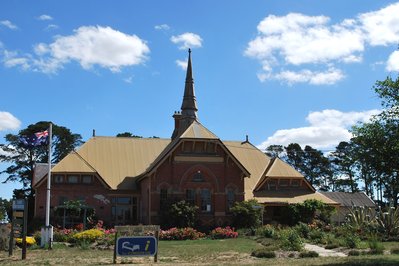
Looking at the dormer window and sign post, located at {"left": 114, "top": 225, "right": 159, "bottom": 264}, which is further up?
→ the dormer window

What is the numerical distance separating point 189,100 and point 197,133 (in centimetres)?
954

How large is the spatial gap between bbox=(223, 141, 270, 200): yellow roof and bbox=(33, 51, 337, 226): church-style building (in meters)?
0.16

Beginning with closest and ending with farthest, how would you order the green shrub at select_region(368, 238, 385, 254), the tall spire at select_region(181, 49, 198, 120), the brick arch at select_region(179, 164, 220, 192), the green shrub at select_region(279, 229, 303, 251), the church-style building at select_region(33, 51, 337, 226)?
the green shrub at select_region(368, 238, 385, 254)
the green shrub at select_region(279, 229, 303, 251)
the church-style building at select_region(33, 51, 337, 226)
the brick arch at select_region(179, 164, 220, 192)
the tall spire at select_region(181, 49, 198, 120)

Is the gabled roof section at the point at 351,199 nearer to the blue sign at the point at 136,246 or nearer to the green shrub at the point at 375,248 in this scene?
the green shrub at the point at 375,248

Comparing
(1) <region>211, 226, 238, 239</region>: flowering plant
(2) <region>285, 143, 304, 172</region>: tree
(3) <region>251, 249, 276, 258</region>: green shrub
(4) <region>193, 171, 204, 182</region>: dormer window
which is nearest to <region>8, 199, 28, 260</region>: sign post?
(3) <region>251, 249, 276, 258</region>: green shrub

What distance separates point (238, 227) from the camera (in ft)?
128

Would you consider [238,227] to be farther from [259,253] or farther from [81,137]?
[81,137]

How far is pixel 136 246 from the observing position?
19188mm

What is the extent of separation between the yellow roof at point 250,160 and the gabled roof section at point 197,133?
647 cm

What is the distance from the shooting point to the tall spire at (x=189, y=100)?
4952 centimetres

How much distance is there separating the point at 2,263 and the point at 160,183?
71.2ft

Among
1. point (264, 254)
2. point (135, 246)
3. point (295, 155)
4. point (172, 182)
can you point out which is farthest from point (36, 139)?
point (295, 155)

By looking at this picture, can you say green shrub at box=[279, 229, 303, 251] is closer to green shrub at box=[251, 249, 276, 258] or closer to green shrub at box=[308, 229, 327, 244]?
green shrub at box=[251, 249, 276, 258]

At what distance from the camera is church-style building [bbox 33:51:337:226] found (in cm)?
4044
